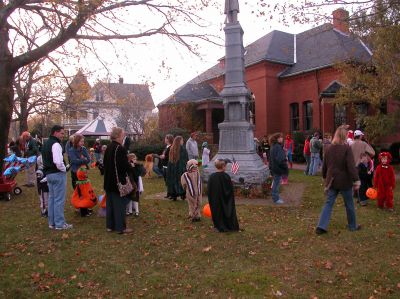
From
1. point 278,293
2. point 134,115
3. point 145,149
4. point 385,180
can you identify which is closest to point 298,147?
point 145,149

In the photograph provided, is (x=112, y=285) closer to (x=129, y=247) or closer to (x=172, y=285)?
(x=172, y=285)

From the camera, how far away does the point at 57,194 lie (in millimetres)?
7316

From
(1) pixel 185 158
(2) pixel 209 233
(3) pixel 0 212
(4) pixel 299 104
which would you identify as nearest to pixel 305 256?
(2) pixel 209 233

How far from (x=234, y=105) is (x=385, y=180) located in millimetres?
5429

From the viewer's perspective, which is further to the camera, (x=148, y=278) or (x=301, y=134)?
(x=301, y=134)

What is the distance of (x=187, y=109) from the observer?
34062 mm

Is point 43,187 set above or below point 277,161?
below

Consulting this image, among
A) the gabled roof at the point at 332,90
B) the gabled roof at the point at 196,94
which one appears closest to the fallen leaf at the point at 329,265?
the gabled roof at the point at 332,90

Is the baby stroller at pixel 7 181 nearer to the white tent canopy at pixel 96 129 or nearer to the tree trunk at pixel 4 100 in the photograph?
the tree trunk at pixel 4 100

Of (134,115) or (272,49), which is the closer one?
(272,49)

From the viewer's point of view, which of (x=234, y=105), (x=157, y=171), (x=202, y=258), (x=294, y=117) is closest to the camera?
(x=202, y=258)

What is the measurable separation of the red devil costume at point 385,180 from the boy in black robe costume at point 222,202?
378 cm

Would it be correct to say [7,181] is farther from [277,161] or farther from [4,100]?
[277,161]

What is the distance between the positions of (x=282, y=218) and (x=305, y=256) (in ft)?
8.32
